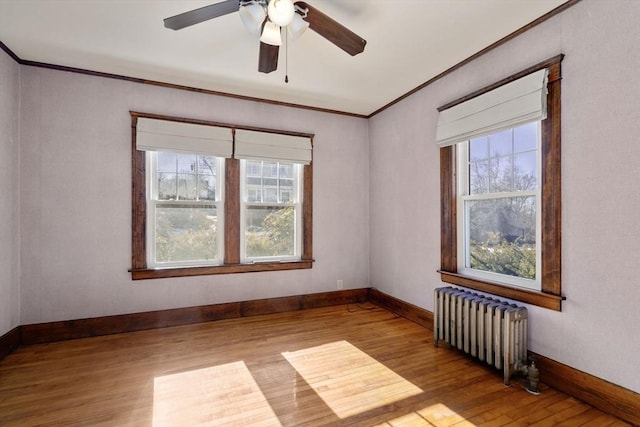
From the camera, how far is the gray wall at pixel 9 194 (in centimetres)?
281

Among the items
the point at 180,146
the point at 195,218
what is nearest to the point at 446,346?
the point at 195,218

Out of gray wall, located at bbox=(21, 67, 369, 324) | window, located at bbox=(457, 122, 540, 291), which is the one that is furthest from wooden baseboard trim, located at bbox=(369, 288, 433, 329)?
gray wall, located at bbox=(21, 67, 369, 324)

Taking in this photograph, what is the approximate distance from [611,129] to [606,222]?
24.1 inches

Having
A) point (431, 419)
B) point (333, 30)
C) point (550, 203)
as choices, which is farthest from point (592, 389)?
point (333, 30)

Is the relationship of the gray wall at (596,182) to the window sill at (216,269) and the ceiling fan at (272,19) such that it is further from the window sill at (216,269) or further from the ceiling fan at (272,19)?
the window sill at (216,269)

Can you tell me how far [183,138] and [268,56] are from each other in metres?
1.82

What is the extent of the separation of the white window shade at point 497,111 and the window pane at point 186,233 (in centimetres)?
291

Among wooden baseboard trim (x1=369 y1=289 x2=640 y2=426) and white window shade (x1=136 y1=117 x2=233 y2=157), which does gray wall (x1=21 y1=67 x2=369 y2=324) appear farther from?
wooden baseboard trim (x1=369 y1=289 x2=640 y2=426)

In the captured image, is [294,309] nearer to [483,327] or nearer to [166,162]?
[483,327]

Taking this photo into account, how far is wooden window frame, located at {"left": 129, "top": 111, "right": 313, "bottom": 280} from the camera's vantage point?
344 centimetres

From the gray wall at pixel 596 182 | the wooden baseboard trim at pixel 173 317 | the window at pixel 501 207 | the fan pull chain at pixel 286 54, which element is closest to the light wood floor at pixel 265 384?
the wooden baseboard trim at pixel 173 317

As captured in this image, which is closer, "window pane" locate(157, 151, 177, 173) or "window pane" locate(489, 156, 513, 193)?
"window pane" locate(489, 156, 513, 193)

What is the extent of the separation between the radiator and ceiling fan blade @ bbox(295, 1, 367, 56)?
2.31 m

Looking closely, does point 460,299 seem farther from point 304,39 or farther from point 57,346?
point 57,346
